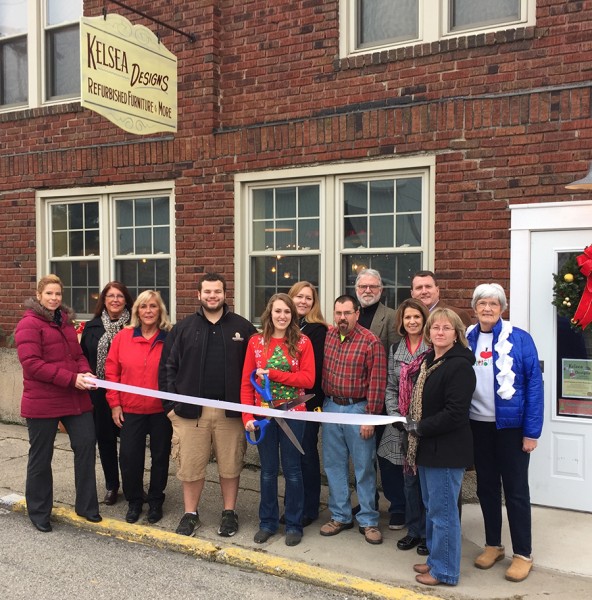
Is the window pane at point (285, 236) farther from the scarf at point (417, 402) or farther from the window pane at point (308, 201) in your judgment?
the scarf at point (417, 402)

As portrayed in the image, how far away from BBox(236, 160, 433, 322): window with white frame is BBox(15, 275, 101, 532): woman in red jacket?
95.8 inches

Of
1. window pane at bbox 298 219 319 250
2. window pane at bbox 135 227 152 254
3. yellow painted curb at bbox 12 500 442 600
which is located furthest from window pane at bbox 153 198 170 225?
yellow painted curb at bbox 12 500 442 600

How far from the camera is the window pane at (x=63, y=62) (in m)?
8.55

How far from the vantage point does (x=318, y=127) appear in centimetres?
680

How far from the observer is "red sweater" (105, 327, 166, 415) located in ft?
17.5

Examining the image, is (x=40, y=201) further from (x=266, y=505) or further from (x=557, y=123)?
(x=557, y=123)

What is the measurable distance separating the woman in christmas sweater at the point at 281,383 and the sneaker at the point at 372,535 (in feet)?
1.56

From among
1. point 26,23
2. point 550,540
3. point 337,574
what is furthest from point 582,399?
point 26,23

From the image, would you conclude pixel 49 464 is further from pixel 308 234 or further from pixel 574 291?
pixel 574 291

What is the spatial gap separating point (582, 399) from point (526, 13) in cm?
332

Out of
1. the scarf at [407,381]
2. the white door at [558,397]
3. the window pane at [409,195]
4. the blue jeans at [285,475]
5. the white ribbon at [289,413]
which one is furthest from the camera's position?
the window pane at [409,195]

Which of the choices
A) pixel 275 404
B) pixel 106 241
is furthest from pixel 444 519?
pixel 106 241

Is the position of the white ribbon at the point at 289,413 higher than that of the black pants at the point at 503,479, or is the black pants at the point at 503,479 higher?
the white ribbon at the point at 289,413

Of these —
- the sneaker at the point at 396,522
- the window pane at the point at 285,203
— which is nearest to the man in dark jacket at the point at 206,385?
the sneaker at the point at 396,522
